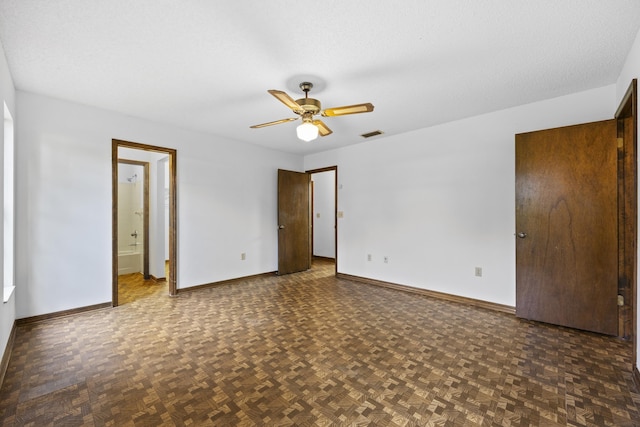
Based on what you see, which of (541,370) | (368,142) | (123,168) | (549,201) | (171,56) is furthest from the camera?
(123,168)

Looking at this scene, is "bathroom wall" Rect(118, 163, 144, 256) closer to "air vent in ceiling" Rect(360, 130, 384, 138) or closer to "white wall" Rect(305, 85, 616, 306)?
"white wall" Rect(305, 85, 616, 306)

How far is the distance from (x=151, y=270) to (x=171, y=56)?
401 cm

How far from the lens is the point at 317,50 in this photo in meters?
2.15

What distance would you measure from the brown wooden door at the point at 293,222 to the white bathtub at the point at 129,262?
2712mm

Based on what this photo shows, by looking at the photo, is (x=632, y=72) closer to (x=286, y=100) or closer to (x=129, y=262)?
(x=286, y=100)

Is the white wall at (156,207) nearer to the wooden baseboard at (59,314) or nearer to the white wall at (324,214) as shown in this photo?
the wooden baseboard at (59,314)

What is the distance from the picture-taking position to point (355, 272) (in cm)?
498

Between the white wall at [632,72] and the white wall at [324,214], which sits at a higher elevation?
the white wall at [632,72]

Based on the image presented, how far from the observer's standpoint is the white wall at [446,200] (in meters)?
3.32

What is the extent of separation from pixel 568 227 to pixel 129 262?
260 inches

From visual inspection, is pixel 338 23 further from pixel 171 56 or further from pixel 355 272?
pixel 355 272

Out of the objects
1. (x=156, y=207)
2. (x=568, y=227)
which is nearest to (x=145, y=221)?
(x=156, y=207)

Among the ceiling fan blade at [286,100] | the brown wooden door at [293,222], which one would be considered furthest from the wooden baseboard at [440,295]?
the ceiling fan blade at [286,100]

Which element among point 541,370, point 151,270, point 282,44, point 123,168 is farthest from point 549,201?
point 123,168
